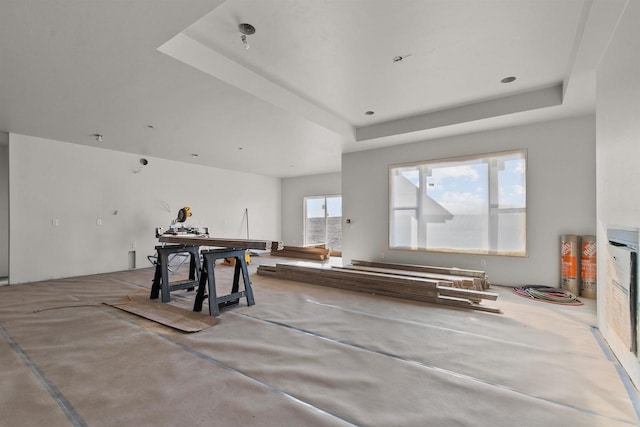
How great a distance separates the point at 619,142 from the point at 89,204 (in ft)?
26.3

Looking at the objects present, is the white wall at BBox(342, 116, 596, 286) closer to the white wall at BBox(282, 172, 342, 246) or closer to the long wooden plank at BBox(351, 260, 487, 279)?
the long wooden plank at BBox(351, 260, 487, 279)

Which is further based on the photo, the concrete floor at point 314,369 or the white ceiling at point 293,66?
the white ceiling at point 293,66

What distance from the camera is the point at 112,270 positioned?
6.06 m

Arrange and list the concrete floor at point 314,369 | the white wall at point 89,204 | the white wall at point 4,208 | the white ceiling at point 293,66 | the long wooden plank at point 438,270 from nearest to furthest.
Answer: the concrete floor at point 314,369
the white ceiling at point 293,66
the long wooden plank at point 438,270
the white wall at point 89,204
the white wall at point 4,208

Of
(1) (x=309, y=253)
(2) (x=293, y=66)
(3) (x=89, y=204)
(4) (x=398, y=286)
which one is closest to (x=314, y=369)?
(4) (x=398, y=286)

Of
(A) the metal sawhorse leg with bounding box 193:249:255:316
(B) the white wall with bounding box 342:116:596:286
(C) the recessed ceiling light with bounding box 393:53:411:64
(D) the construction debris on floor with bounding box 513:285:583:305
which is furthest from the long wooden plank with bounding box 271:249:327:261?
(C) the recessed ceiling light with bounding box 393:53:411:64

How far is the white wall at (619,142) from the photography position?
74.9 inches

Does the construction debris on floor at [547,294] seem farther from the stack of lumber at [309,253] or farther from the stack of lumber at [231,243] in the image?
the stack of lumber at [309,253]

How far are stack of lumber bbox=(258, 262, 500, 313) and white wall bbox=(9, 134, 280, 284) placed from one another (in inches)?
153

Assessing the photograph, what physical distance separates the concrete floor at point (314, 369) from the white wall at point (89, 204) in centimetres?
218

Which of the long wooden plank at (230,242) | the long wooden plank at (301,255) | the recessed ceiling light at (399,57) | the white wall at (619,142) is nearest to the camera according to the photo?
the white wall at (619,142)

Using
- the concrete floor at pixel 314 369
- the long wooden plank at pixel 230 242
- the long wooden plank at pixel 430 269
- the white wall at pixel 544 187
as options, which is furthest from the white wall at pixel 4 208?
the white wall at pixel 544 187

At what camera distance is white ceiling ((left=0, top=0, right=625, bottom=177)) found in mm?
2318

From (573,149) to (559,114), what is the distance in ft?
1.96
